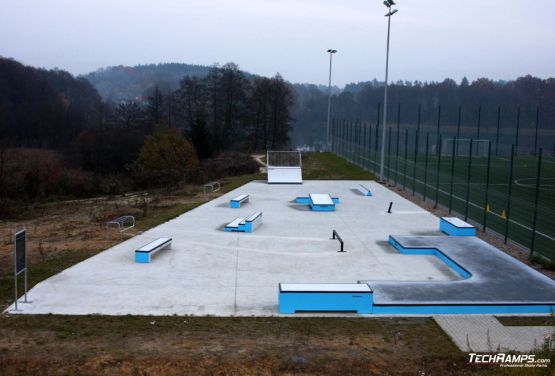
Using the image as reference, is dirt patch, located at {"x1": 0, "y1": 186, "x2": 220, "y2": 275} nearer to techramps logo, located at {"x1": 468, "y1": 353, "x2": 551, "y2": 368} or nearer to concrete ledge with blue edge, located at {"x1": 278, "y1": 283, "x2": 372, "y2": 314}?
concrete ledge with blue edge, located at {"x1": 278, "y1": 283, "x2": 372, "y2": 314}

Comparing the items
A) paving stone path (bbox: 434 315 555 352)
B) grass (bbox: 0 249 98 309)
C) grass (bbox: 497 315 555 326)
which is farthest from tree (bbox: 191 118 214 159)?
grass (bbox: 497 315 555 326)

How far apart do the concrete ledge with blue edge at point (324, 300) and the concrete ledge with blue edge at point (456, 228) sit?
852 centimetres

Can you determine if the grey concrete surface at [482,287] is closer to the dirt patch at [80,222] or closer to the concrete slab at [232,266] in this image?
the concrete slab at [232,266]

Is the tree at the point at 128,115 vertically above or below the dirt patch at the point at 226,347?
above

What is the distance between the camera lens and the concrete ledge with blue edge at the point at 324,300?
10.9 meters

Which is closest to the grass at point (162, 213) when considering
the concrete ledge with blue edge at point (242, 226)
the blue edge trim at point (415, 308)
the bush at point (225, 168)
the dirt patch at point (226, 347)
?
the bush at point (225, 168)

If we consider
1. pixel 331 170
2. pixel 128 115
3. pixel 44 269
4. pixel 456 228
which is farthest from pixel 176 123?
pixel 44 269

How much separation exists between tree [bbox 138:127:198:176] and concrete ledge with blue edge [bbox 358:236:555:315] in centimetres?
3153

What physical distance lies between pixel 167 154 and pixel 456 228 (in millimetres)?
30875

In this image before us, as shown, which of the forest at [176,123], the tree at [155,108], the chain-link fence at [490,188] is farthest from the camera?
the tree at [155,108]

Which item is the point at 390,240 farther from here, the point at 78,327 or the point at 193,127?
the point at 193,127

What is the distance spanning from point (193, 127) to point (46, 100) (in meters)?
43.4

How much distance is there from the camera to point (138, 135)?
195 ft

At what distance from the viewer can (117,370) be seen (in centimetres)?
809
